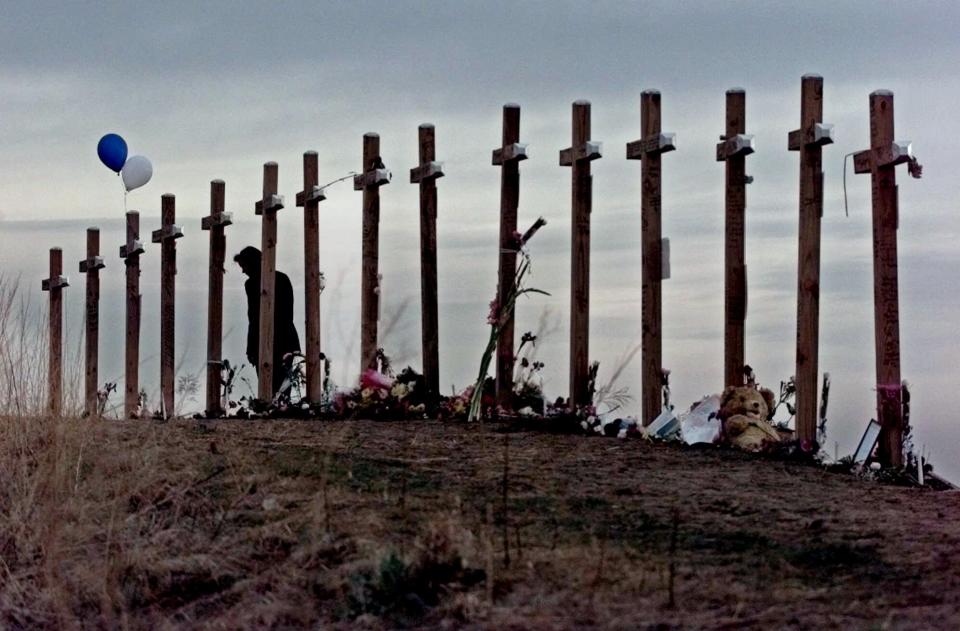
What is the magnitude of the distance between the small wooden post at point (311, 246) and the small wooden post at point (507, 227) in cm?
257

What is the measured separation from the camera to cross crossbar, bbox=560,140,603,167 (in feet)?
34.7

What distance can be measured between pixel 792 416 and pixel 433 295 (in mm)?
3261

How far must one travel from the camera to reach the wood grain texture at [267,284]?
45.2 feet

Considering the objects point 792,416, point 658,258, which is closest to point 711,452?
point 792,416

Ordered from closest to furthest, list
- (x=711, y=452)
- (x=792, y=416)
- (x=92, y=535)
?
(x=92, y=535)
(x=711, y=452)
(x=792, y=416)

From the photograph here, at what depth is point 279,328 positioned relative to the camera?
46.1 ft

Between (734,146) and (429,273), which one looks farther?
(429,273)

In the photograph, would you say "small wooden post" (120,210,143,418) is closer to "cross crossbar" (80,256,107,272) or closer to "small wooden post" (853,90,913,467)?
"cross crossbar" (80,256,107,272)

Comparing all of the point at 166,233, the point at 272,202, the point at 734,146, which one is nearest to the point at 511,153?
the point at 734,146

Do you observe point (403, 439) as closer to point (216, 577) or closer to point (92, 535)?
point (92, 535)

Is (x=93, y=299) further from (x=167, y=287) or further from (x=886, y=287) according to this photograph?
(x=886, y=287)

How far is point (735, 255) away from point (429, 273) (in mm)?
2897

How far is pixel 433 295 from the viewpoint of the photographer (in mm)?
11711

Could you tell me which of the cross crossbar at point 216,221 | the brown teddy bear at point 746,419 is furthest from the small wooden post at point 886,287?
the cross crossbar at point 216,221
